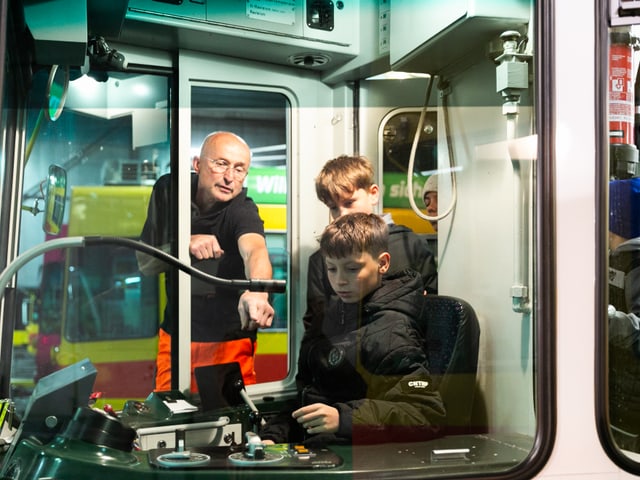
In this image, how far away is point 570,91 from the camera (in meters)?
2.10

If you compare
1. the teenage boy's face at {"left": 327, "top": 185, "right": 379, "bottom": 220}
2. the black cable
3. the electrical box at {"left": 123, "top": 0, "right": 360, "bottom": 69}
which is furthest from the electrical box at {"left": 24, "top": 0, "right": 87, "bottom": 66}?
the teenage boy's face at {"left": 327, "top": 185, "right": 379, "bottom": 220}

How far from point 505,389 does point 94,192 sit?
1268 millimetres

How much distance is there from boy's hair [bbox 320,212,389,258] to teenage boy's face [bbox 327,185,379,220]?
0.02 metres

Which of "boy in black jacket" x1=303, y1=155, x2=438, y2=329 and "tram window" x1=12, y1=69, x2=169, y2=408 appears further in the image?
"boy in black jacket" x1=303, y1=155, x2=438, y2=329

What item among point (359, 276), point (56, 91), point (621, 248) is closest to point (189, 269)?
point (359, 276)

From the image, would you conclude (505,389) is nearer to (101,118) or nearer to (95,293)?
(95,293)

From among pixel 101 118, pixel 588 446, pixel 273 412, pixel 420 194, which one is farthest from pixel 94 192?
pixel 588 446

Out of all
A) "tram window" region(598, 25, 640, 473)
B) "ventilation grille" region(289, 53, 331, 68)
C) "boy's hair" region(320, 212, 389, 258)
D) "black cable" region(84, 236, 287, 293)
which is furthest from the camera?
"ventilation grille" region(289, 53, 331, 68)

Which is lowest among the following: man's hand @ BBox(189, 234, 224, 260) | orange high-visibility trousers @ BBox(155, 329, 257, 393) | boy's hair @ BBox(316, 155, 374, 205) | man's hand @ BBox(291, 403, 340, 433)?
man's hand @ BBox(291, 403, 340, 433)

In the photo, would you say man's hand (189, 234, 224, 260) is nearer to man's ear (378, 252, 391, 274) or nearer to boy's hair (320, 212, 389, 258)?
boy's hair (320, 212, 389, 258)

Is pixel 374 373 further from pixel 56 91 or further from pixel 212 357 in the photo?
pixel 56 91

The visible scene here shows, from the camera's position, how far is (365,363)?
89.9 inches

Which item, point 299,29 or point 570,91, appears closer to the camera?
point 570,91

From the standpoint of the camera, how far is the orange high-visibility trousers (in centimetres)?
229
